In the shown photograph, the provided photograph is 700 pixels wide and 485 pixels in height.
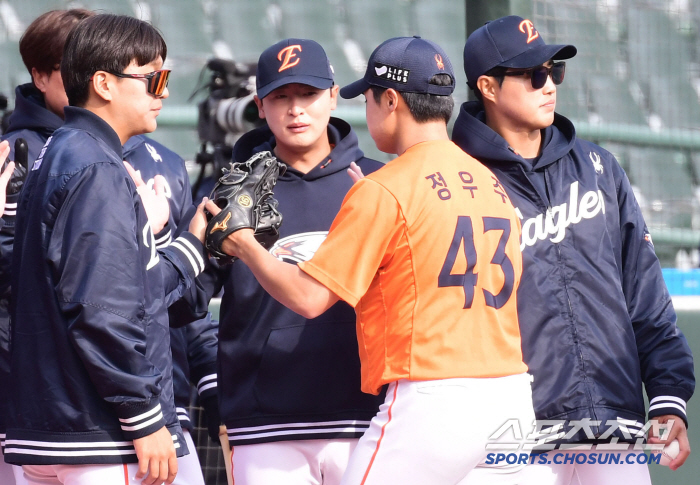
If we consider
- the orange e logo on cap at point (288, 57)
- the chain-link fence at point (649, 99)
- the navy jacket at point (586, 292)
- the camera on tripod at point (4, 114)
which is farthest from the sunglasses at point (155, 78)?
the chain-link fence at point (649, 99)

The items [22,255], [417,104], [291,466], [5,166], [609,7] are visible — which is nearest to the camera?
[22,255]

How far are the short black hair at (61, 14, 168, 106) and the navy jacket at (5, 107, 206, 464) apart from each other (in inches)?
7.5

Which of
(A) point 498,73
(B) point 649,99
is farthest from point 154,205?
(B) point 649,99

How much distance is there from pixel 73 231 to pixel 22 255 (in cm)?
22

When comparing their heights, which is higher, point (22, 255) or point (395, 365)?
point (22, 255)

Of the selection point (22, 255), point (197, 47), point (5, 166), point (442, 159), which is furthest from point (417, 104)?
point (197, 47)

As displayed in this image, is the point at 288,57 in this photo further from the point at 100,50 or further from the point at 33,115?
the point at 33,115

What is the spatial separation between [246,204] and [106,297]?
0.48 metres

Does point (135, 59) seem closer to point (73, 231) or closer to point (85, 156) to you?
point (85, 156)

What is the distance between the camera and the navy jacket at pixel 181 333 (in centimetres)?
297

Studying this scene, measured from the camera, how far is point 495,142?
106 inches

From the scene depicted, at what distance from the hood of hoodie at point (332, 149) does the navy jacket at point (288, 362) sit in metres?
0.13

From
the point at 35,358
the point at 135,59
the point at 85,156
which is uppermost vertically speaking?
the point at 135,59

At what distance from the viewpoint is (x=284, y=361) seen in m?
2.66
